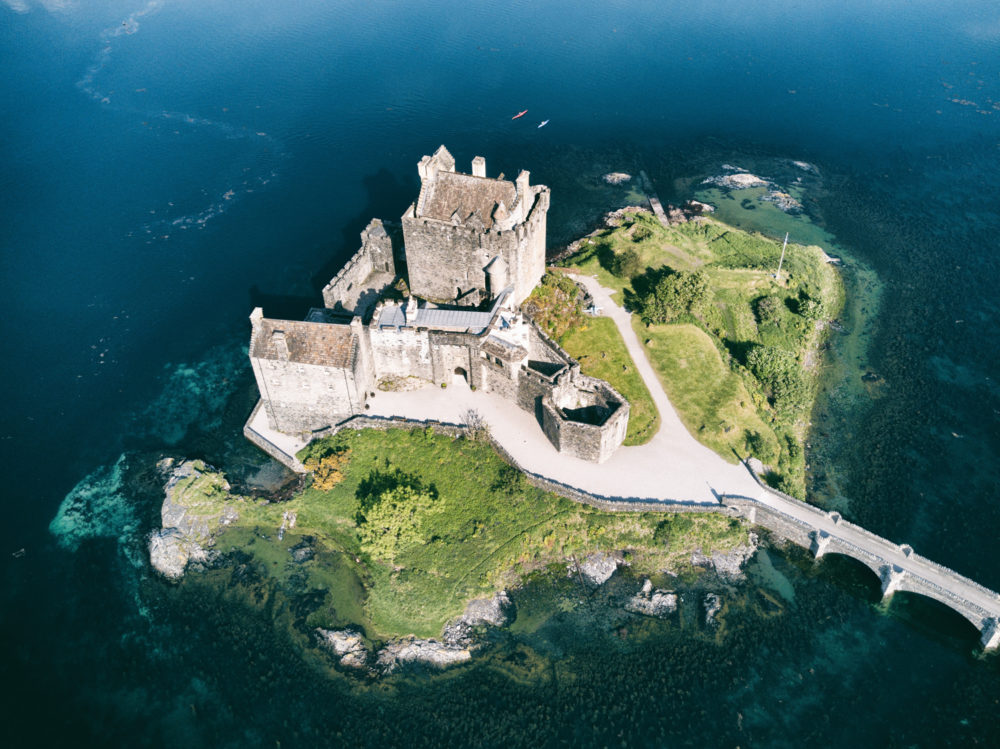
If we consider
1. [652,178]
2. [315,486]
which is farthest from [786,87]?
[315,486]

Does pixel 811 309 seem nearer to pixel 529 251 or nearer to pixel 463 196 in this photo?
pixel 529 251

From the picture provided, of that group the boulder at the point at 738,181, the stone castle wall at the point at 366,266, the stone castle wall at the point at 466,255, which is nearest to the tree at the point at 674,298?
the stone castle wall at the point at 466,255

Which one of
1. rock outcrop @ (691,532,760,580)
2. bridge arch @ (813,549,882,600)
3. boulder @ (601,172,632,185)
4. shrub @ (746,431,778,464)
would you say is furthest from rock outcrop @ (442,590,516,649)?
boulder @ (601,172,632,185)

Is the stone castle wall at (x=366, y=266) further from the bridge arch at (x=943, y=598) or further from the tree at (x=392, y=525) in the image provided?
the bridge arch at (x=943, y=598)

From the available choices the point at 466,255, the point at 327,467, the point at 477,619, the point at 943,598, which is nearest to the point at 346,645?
the point at 477,619

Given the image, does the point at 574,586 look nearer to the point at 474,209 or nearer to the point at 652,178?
the point at 474,209
